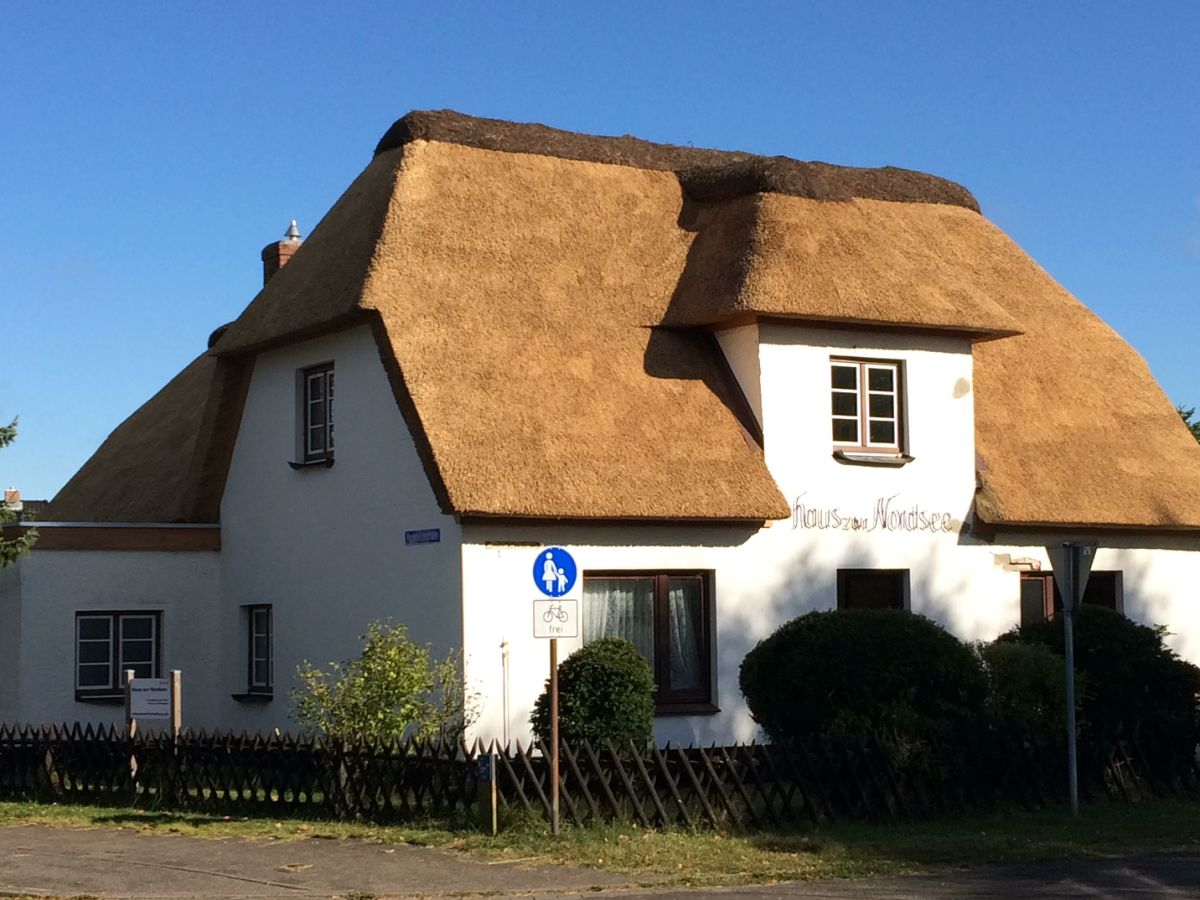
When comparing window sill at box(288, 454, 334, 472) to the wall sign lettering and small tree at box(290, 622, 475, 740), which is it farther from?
the wall sign lettering

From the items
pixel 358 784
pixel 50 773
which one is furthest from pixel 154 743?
Answer: pixel 358 784

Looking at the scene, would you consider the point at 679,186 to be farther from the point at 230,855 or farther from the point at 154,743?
the point at 230,855

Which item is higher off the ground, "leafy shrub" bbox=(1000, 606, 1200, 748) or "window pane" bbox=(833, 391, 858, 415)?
"window pane" bbox=(833, 391, 858, 415)

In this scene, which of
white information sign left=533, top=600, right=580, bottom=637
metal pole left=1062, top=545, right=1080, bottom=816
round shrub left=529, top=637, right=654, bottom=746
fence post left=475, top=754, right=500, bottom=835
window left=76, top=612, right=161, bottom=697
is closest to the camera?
white information sign left=533, top=600, right=580, bottom=637

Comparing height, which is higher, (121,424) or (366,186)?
(366,186)

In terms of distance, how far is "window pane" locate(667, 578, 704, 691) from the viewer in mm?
21844

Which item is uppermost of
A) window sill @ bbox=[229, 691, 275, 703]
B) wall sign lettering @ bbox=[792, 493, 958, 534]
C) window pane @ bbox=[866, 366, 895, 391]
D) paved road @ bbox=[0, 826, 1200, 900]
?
window pane @ bbox=[866, 366, 895, 391]

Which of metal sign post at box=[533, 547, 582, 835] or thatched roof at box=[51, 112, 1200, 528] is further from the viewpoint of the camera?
thatched roof at box=[51, 112, 1200, 528]

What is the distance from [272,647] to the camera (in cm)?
2403

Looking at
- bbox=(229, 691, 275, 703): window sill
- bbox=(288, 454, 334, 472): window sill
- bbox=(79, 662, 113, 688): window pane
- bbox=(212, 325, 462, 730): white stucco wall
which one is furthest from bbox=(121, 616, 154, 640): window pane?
bbox=(288, 454, 334, 472): window sill

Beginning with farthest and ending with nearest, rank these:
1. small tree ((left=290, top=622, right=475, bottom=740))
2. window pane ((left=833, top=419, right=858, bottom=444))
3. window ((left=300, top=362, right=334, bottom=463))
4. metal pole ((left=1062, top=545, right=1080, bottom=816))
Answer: window ((left=300, top=362, right=334, bottom=463)) → window pane ((left=833, top=419, right=858, bottom=444)) → small tree ((left=290, top=622, right=475, bottom=740)) → metal pole ((left=1062, top=545, right=1080, bottom=816))

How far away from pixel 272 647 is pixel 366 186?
6666 mm

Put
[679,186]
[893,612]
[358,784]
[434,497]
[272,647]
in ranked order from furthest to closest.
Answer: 1. [679,186]
2. [272,647]
3. [434,497]
4. [893,612]
5. [358,784]

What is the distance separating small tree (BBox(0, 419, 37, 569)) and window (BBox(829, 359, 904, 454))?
10.5m
